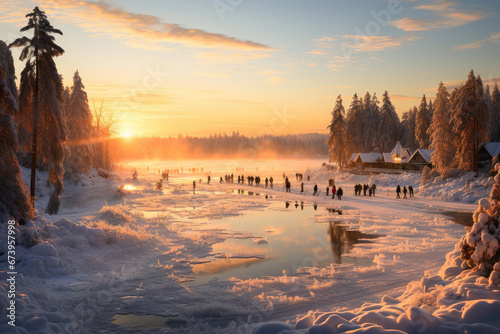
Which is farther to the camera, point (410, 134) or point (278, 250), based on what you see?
point (410, 134)

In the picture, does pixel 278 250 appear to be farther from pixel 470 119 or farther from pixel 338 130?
pixel 338 130

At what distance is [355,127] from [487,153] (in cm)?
3234

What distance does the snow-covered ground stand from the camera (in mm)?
7598

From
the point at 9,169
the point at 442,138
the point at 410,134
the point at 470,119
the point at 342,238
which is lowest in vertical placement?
the point at 342,238

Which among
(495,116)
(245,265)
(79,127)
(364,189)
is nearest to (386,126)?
(495,116)

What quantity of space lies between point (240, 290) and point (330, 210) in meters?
18.6

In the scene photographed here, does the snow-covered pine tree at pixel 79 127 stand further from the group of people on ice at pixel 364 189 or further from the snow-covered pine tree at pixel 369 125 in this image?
the snow-covered pine tree at pixel 369 125

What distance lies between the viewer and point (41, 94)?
17.6m

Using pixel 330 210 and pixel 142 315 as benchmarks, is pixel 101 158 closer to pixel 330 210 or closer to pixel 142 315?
pixel 330 210

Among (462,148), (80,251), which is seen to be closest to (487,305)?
(80,251)

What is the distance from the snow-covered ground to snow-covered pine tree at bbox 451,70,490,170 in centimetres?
2035

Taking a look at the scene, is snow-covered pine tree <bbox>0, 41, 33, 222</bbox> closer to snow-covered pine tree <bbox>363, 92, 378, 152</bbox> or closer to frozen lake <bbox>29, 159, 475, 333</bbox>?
frozen lake <bbox>29, 159, 475, 333</bbox>

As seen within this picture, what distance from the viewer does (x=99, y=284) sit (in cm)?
1090

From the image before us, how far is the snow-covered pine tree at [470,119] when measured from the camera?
3797 cm
